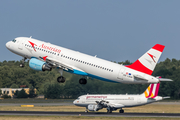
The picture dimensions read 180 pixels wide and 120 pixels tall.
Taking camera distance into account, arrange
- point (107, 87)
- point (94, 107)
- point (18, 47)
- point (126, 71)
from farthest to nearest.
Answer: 1. point (107, 87)
2. point (94, 107)
3. point (18, 47)
4. point (126, 71)

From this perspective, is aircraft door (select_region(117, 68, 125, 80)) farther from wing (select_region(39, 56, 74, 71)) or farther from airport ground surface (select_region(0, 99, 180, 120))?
airport ground surface (select_region(0, 99, 180, 120))

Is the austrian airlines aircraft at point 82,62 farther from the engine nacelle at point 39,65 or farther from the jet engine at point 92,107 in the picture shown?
the jet engine at point 92,107

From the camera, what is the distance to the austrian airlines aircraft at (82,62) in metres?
59.0

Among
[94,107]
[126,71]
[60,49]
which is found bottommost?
[94,107]

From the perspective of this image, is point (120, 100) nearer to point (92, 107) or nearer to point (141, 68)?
point (92, 107)

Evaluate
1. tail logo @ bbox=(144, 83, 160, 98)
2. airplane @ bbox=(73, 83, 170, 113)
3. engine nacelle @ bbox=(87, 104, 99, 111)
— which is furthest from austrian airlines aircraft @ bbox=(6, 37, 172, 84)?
tail logo @ bbox=(144, 83, 160, 98)

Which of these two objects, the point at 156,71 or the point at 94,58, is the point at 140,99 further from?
the point at 156,71

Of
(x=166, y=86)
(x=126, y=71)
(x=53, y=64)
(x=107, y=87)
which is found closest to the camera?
(x=126, y=71)

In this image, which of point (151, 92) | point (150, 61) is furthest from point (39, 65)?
point (151, 92)

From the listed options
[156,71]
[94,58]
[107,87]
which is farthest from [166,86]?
[94,58]

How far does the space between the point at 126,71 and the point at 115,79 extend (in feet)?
7.99

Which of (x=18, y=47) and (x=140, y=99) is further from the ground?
(x=18, y=47)

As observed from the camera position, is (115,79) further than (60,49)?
No

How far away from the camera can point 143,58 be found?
59.9m
